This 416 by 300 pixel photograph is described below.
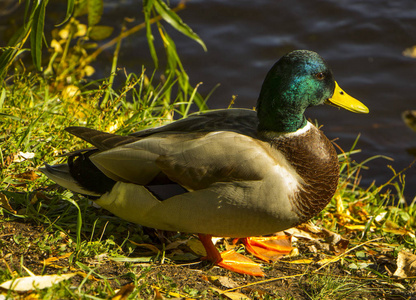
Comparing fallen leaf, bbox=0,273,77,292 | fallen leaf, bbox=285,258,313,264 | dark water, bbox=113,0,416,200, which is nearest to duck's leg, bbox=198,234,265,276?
fallen leaf, bbox=285,258,313,264

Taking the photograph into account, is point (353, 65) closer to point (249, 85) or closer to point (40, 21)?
point (249, 85)

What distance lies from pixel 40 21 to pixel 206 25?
4073mm

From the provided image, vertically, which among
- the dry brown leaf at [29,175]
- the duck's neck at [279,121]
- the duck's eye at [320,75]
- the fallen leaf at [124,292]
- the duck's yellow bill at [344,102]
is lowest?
the fallen leaf at [124,292]

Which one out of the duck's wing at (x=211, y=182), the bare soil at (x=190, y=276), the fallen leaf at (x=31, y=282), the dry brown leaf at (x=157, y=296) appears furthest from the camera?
the duck's wing at (x=211, y=182)

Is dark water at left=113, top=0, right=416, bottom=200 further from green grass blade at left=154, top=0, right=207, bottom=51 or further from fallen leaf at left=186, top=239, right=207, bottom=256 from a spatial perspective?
fallen leaf at left=186, top=239, right=207, bottom=256

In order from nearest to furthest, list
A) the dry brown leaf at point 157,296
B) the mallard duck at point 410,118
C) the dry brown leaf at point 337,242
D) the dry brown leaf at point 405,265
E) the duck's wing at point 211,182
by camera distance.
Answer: the dry brown leaf at point 157,296, the duck's wing at point 211,182, the dry brown leaf at point 405,265, the dry brown leaf at point 337,242, the mallard duck at point 410,118

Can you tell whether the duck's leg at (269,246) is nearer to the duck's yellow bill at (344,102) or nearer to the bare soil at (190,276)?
the bare soil at (190,276)

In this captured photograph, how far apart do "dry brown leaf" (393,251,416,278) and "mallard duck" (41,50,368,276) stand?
572mm

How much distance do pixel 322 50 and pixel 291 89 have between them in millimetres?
3964

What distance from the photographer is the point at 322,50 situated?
6.81 meters

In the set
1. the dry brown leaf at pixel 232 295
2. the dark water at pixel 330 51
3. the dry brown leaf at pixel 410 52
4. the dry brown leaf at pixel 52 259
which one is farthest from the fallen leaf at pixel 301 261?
the dry brown leaf at pixel 410 52

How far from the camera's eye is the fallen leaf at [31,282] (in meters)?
2.39

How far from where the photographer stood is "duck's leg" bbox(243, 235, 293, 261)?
131 inches

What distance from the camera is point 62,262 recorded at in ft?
9.13
